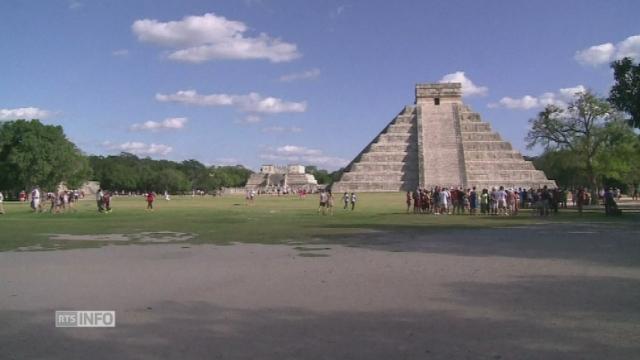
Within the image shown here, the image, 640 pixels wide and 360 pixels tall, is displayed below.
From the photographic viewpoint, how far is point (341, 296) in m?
6.61

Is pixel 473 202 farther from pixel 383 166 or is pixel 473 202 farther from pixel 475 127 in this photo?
pixel 475 127

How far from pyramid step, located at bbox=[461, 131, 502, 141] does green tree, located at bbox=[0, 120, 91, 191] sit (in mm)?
44294

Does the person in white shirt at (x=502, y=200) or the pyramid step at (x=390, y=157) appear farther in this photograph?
the pyramid step at (x=390, y=157)

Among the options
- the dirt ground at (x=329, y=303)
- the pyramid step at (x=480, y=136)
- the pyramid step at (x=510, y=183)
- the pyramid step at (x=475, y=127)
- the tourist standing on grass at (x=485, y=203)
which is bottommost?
the dirt ground at (x=329, y=303)

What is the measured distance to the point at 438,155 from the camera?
203 ft

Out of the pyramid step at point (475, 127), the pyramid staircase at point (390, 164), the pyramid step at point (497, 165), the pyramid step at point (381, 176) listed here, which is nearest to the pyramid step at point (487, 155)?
the pyramid step at point (497, 165)

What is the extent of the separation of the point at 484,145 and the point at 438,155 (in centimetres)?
548

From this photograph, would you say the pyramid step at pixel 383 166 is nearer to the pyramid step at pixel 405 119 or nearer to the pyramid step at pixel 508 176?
the pyramid step at pixel 508 176

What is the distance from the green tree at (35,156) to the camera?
2228 inches

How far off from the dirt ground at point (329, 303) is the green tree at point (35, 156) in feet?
167

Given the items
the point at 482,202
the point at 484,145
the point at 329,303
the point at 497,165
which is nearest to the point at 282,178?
the point at 484,145

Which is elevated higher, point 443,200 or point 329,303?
point 443,200

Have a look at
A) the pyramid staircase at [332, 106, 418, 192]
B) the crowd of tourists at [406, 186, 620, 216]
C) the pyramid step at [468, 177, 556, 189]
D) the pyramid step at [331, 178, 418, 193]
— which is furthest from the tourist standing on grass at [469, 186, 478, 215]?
the pyramid step at [331, 178, 418, 193]

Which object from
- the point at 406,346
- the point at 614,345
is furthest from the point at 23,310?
the point at 614,345
